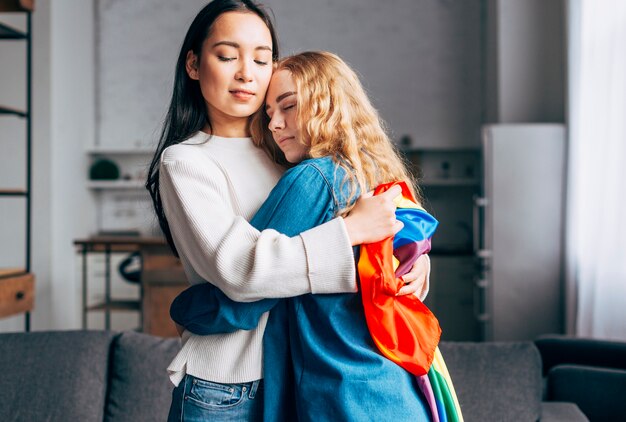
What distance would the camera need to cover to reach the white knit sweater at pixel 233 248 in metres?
1.11

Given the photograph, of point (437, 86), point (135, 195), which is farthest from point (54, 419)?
point (437, 86)

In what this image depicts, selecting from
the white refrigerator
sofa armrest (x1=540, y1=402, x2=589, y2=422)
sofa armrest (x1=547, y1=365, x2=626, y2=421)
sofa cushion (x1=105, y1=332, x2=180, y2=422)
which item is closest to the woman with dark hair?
sofa cushion (x1=105, y1=332, x2=180, y2=422)

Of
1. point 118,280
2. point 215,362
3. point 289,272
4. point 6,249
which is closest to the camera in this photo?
point 289,272

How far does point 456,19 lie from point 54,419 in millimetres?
5217

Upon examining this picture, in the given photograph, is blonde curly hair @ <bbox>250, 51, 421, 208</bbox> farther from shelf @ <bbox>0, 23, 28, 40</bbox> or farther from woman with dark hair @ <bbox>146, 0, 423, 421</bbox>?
shelf @ <bbox>0, 23, 28, 40</bbox>

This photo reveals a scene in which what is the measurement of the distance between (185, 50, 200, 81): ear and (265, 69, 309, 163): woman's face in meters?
0.20

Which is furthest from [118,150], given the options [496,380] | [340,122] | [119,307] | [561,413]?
[340,122]

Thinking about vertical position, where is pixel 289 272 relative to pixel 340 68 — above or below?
below

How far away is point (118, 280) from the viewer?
6125 millimetres

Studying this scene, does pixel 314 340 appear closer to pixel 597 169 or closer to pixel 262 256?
pixel 262 256

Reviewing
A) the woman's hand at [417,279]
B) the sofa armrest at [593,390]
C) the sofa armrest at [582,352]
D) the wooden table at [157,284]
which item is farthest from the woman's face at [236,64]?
the wooden table at [157,284]

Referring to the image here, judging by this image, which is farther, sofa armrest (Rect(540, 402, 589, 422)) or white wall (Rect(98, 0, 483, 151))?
white wall (Rect(98, 0, 483, 151))

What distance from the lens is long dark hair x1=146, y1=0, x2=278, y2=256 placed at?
1404mm

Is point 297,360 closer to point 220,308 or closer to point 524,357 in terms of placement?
point 220,308
